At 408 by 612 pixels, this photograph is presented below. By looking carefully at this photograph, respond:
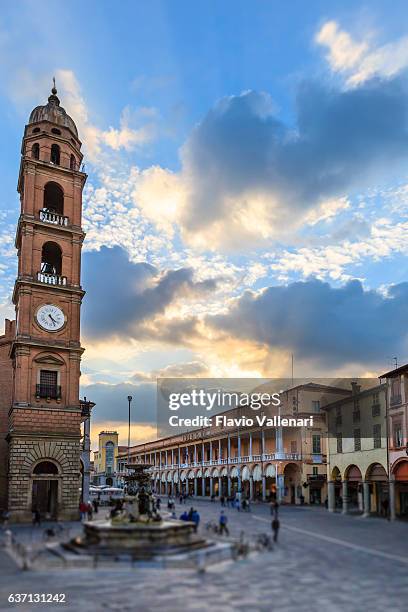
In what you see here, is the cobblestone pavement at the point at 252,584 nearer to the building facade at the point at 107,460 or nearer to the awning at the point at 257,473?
the awning at the point at 257,473

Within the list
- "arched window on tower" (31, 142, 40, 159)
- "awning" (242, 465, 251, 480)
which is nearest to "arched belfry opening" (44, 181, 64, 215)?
"arched window on tower" (31, 142, 40, 159)

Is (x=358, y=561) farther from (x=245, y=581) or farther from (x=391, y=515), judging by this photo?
(x=391, y=515)

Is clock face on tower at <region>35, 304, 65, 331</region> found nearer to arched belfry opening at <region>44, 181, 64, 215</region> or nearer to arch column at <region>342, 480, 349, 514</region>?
arched belfry opening at <region>44, 181, 64, 215</region>

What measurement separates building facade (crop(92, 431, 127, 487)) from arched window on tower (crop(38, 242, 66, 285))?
351ft

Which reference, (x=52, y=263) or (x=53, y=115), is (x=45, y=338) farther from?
(x=53, y=115)

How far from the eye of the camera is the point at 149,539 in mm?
30000

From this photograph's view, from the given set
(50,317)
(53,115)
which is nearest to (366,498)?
(50,317)

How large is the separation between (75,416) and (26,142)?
2274 centimetres

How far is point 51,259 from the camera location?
173 ft

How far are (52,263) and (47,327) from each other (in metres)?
6.75

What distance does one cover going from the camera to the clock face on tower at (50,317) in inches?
1902

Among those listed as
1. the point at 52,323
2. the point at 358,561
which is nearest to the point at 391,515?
the point at 358,561

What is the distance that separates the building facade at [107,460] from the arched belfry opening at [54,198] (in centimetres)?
10785

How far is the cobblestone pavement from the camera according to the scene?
19531 mm
